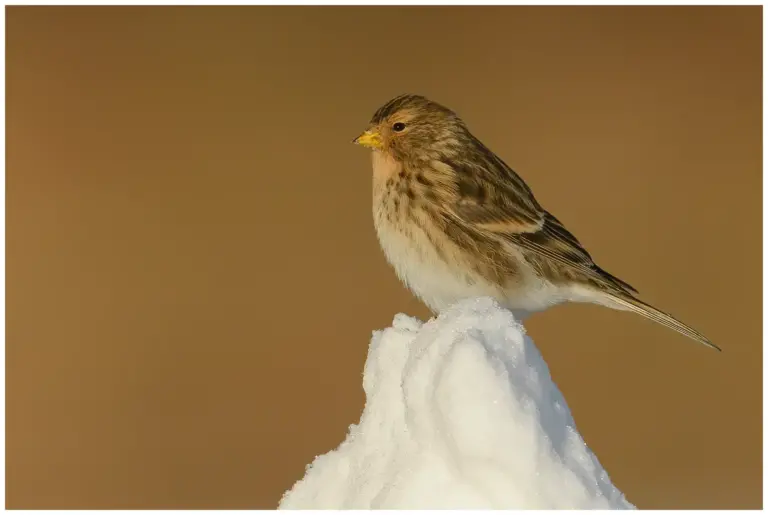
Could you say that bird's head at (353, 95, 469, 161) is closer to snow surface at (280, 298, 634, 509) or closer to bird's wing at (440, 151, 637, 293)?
bird's wing at (440, 151, 637, 293)

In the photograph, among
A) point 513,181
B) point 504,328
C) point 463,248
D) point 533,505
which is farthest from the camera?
point 513,181

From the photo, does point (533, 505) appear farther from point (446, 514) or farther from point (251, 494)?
point (251, 494)

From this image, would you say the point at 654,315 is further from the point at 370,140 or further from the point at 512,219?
the point at 370,140

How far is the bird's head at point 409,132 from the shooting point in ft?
13.0

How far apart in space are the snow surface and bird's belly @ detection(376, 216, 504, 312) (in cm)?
173

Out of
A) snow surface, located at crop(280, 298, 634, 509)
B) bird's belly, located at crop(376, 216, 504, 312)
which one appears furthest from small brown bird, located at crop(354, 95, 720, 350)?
snow surface, located at crop(280, 298, 634, 509)

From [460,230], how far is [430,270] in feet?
0.75

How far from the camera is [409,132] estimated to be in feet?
13.1

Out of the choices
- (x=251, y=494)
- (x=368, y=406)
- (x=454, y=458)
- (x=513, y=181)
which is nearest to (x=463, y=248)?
(x=513, y=181)

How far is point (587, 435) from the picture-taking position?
27.6 ft

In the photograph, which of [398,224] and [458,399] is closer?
[458,399]

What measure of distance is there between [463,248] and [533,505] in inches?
87.0

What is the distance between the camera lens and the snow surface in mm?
1593

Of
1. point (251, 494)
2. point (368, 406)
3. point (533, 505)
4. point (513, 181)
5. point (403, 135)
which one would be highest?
point (403, 135)
